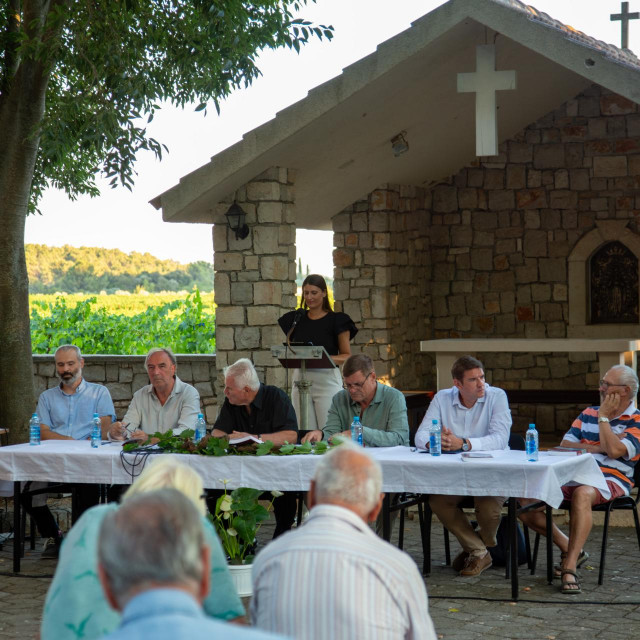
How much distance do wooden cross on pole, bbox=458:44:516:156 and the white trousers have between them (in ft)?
6.71

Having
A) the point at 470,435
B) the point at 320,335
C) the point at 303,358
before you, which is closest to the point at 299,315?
the point at 320,335

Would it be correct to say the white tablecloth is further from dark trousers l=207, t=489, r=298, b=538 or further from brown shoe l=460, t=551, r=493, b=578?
brown shoe l=460, t=551, r=493, b=578

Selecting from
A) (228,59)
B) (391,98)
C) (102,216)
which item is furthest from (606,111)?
(102,216)

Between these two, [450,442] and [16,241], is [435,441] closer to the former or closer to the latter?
[450,442]

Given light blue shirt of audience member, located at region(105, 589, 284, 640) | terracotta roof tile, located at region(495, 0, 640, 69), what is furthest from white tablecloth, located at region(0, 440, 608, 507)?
light blue shirt of audience member, located at region(105, 589, 284, 640)

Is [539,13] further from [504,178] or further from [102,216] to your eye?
[102,216]

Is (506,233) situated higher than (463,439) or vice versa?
(506,233)

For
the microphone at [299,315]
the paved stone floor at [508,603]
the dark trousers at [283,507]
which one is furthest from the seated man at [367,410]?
the microphone at [299,315]

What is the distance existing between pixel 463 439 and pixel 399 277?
5.32 meters

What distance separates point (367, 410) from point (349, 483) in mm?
3592

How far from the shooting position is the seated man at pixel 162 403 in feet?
21.6

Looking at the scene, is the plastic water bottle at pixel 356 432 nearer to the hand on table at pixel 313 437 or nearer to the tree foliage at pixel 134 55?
the hand on table at pixel 313 437

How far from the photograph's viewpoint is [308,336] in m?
7.52

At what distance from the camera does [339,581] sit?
7.91 ft
